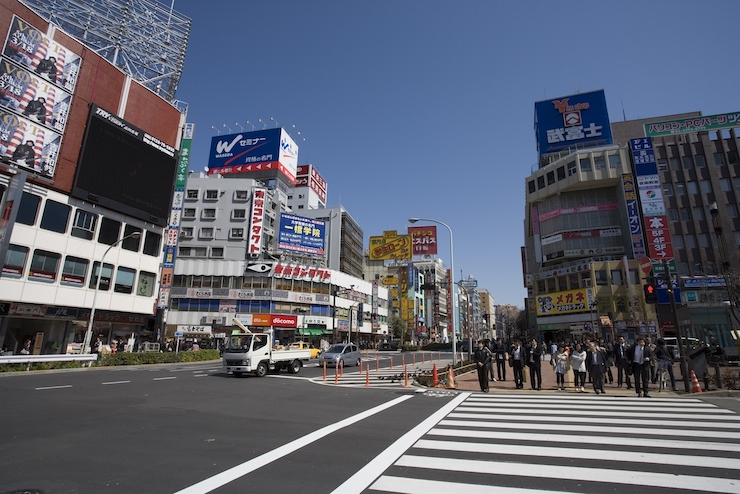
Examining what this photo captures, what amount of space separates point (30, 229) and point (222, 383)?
2145 cm

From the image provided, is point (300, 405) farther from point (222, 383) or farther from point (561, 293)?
point (561, 293)

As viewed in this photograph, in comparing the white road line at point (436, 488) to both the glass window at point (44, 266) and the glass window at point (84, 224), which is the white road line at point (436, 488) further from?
the glass window at point (84, 224)

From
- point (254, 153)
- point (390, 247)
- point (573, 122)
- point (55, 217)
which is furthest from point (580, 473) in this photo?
point (254, 153)

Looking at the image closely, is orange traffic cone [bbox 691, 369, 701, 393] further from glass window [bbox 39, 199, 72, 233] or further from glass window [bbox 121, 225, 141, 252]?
glass window [bbox 121, 225, 141, 252]

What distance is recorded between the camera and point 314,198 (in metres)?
88.1

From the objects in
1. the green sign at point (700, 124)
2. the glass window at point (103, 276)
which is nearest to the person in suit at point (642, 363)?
the glass window at point (103, 276)

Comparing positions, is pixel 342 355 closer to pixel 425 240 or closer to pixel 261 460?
pixel 261 460

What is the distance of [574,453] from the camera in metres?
6.21

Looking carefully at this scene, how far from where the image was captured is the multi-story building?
26625 millimetres

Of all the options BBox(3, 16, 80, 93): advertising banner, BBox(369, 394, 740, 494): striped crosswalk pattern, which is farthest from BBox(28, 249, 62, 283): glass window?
BBox(369, 394, 740, 494): striped crosswalk pattern

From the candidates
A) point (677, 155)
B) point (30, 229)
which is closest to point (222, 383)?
point (30, 229)

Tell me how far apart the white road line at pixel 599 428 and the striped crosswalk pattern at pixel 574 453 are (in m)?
0.02

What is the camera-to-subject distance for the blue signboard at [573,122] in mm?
53750

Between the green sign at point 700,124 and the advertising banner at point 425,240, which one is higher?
the green sign at point 700,124
